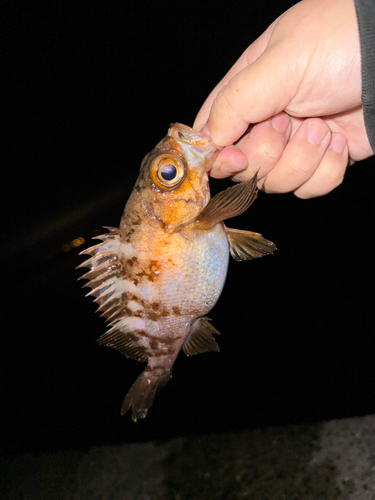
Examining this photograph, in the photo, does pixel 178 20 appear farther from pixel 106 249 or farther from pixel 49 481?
pixel 49 481

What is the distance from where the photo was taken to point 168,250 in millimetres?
1335

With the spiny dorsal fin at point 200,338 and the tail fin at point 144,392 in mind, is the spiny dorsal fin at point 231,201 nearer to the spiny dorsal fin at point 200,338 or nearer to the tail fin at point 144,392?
the spiny dorsal fin at point 200,338

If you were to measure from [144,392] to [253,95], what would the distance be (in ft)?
5.11

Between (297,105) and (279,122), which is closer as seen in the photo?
(297,105)

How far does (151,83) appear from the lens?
4945 millimetres

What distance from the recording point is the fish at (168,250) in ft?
4.33

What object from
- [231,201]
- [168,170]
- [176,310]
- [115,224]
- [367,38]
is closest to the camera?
[367,38]

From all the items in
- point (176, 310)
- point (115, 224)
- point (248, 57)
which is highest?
point (248, 57)

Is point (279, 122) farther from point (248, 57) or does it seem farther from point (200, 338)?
point (200, 338)

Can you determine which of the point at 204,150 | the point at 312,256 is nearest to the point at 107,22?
the point at 204,150

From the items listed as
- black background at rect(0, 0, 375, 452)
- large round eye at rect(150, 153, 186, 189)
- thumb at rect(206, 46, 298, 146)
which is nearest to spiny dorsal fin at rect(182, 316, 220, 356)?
large round eye at rect(150, 153, 186, 189)

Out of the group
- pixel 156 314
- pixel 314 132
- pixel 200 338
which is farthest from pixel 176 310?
pixel 314 132

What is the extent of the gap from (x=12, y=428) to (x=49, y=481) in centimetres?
90

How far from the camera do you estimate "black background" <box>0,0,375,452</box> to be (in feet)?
12.8
